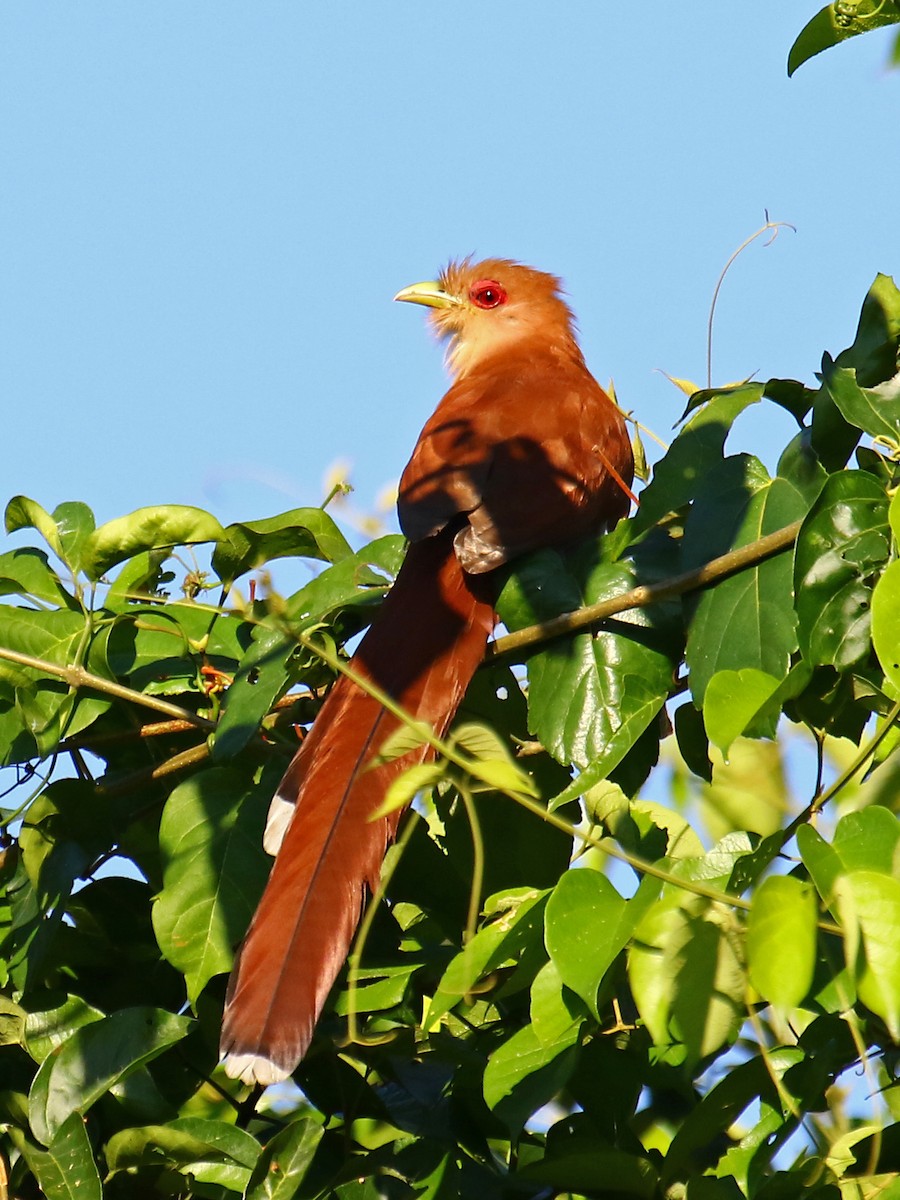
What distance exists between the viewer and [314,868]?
7.07 feet

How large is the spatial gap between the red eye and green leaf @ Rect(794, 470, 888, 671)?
318 centimetres

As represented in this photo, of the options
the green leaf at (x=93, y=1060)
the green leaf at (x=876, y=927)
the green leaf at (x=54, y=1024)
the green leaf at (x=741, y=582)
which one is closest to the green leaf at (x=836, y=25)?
the green leaf at (x=741, y=582)

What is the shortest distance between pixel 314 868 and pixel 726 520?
79cm

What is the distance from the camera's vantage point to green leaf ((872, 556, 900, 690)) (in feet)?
5.09

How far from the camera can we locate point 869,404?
1.90 m

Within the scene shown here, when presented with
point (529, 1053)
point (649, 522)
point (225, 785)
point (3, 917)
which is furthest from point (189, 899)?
point (649, 522)

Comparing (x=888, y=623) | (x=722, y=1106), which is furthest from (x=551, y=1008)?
(x=888, y=623)

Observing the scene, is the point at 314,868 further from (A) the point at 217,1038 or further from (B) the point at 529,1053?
(B) the point at 529,1053

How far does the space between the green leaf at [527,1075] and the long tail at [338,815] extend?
0.34m

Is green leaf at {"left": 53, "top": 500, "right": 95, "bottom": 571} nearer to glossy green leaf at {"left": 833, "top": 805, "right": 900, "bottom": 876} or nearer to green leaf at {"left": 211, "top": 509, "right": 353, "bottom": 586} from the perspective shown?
green leaf at {"left": 211, "top": 509, "right": 353, "bottom": 586}

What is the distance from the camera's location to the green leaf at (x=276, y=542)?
246cm

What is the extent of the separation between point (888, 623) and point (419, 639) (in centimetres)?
117

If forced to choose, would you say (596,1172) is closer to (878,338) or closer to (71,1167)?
(71,1167)

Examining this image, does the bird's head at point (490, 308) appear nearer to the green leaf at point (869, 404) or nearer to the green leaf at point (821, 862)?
the green leaf at point (869, 404)
